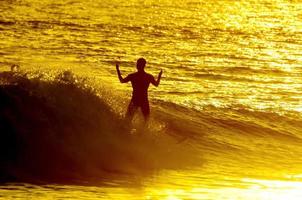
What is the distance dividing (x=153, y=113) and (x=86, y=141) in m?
4.75

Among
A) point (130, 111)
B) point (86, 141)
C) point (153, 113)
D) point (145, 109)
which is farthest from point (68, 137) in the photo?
point (153, 113)

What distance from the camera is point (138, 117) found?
19109 mm

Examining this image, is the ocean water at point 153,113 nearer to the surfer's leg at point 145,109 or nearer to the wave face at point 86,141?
the wave face at point 86,141

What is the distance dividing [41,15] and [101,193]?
2987 centimetres

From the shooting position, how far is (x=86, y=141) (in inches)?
699

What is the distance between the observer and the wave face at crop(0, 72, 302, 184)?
16578 mm

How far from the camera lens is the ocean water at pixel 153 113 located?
51.4ft

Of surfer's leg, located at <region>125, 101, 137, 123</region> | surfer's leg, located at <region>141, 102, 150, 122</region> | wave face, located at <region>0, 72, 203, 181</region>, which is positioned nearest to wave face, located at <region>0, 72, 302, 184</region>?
wave face, located at <region>0, 72, 203, 181</region>

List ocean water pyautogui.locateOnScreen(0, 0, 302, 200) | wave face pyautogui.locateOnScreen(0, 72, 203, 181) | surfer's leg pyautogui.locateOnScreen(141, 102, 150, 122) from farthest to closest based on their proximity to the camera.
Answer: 1. surfer's leg pyautogui.locateOnScreen(141, 102, 150, 122)
2. wave face pyautogui.locateOnScreen(0, 72, 203, 181)
3. ocean water pyautogui.locateOnScreen(0, 0, 302, 200)

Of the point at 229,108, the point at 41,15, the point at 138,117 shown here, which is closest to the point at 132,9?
the point at 41,15

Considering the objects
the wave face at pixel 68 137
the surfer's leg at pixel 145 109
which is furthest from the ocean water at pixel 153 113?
the surfer's leg at pixel 145 109

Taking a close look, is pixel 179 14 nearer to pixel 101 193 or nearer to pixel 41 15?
pixel 41 15

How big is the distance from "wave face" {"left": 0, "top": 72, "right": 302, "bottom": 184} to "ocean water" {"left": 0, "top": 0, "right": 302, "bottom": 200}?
26 mm

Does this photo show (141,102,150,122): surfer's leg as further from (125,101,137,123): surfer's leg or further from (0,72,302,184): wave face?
(0,72,302,184): wave face
